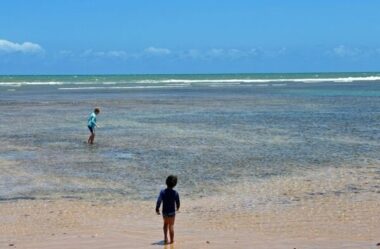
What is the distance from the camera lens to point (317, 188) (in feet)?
51.3

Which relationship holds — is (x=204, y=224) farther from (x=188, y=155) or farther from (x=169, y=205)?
(x=188, y=155)

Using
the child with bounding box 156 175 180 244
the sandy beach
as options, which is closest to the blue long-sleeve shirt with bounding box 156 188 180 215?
the child with bounding box 156 175 180 244

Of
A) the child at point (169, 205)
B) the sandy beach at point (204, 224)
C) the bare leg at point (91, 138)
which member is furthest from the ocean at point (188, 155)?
the child at point (169, 205)

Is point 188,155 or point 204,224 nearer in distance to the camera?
point 204,224

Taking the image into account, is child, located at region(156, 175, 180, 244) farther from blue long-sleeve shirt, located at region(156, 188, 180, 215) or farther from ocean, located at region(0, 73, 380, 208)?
ocean, located at region(0, 73, 380, 208)

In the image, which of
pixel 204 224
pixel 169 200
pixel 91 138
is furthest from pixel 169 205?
pixel 91 138

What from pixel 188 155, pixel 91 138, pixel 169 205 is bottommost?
pixel 188 155

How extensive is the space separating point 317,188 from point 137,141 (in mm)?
10827

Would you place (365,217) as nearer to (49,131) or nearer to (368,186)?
(368,186)

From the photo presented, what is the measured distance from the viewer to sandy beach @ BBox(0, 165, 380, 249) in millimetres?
10945

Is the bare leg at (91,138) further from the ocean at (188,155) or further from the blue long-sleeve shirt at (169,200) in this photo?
the blue long-sleeve shirt at (169,200)

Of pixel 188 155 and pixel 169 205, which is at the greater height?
pixel 169 205

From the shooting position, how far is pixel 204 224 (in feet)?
40.3

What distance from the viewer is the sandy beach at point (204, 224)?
10.9 metres
